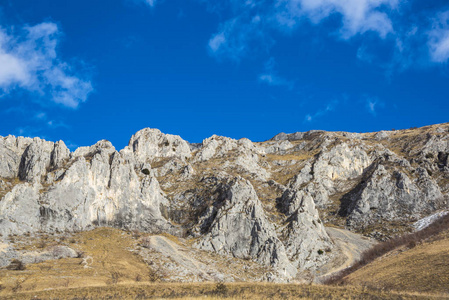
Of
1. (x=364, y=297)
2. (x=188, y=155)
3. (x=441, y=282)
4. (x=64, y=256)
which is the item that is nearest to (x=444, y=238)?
(x=441, y=282)

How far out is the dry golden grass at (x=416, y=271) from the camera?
44.6 m

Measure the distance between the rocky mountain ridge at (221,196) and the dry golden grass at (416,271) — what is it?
99.1 feet

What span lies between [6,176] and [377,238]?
11127 centimetres

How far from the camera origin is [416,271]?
2009 inches

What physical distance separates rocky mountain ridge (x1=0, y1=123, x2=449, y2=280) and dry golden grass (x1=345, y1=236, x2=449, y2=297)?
30.2m

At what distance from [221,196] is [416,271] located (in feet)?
222

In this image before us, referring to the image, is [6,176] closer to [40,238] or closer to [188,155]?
[40,238]

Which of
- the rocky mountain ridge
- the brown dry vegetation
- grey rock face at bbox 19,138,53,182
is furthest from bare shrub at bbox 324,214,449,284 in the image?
grey rock face at bbox 19,138,53,182

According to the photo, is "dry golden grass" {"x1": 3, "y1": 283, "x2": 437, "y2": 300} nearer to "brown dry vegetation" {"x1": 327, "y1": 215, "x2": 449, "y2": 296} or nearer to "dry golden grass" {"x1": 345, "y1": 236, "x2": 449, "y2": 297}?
"brown dry vegetation" {"x1": 327, "y1": 215, "x2": 449, "y2": 296}

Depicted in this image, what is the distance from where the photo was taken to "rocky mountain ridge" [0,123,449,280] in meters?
93.6

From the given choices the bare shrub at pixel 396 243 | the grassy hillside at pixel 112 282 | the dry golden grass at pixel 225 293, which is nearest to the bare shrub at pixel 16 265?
the grassy hillside at pixel 112 282

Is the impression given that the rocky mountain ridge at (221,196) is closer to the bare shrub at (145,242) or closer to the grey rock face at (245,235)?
the grey rock face at (245,235)

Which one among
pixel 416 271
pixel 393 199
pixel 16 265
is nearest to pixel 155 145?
pixel 16 265

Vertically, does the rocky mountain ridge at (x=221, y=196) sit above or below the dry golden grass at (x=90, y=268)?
above
